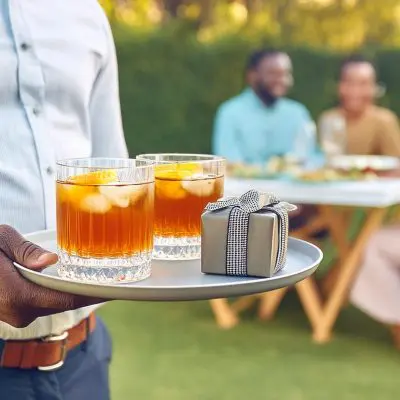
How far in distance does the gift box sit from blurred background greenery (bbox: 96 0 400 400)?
264 centimetres

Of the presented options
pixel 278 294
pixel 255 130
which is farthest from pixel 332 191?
pixel 255 130

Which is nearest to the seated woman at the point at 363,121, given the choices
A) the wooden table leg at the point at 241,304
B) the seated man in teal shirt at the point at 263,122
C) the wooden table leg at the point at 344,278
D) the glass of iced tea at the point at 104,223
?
the seated man in teal shirt at the point at 263,122

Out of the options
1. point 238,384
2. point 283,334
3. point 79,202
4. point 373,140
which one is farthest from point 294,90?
point 79,202

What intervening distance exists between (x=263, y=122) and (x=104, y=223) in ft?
15.3

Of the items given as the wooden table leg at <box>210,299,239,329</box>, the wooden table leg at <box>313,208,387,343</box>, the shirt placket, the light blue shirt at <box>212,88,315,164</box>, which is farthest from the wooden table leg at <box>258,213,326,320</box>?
the shirt placket

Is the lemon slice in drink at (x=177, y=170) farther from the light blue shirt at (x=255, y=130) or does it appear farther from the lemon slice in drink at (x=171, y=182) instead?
the light blue shirt at (x=255, y=130)

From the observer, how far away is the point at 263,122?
19.3 feet

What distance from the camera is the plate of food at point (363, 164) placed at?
4.95 metres

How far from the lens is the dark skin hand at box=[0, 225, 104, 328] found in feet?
4.07

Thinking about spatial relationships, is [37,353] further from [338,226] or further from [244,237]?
[338,226]

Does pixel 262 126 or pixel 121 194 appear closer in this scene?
pixel 121 194

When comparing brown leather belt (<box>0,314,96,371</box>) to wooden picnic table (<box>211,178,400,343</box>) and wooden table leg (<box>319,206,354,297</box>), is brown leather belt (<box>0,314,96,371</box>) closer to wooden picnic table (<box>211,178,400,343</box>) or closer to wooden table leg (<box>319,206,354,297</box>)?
wooden picnic table (<box>211,178,400,343</box>)

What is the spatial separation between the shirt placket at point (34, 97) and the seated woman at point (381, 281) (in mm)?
3331

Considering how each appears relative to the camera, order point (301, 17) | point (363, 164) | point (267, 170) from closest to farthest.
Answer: point (267, 170), point (363, 164), point (301, 17)
